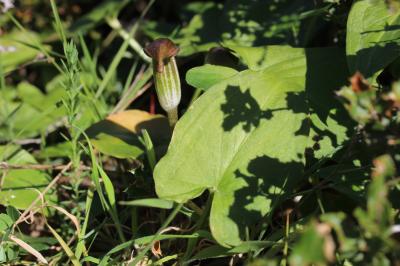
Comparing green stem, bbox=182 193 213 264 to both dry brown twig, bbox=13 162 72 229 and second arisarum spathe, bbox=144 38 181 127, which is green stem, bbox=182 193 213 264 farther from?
dry brown twig, bbox=13 162 72 229

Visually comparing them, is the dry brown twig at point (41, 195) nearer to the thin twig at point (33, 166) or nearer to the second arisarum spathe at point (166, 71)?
the thin twig at point (33, 166)

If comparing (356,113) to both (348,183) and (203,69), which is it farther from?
(203,69)

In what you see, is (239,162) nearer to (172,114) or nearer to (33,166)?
(172,114)

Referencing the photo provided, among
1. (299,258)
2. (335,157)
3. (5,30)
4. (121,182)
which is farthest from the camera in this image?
(5,30)

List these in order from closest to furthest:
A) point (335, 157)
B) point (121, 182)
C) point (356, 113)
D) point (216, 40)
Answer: point (356, 113), point (335, 157), point (121, 182), point (216, 40)

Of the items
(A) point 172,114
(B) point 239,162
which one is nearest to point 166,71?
(A) point 172,114

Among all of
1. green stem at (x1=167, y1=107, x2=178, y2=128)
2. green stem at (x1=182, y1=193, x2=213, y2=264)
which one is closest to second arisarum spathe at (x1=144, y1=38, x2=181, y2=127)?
green stem at (x1=167, y1=107, x2=178, y2=128)

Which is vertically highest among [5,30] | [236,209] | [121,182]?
[5,30]

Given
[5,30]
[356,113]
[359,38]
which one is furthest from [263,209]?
[5,30]
